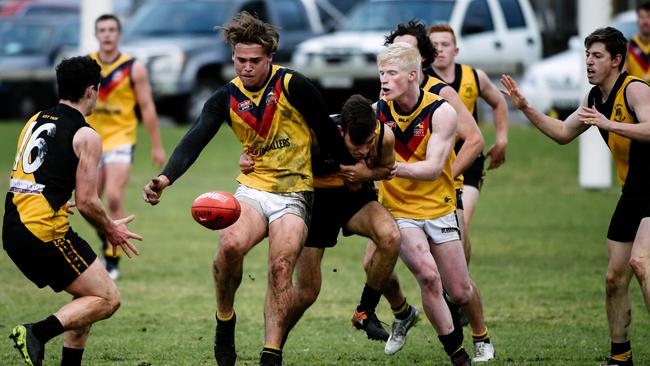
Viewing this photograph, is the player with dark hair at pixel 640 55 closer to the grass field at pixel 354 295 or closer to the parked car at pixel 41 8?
the grass field at pixel 354 295

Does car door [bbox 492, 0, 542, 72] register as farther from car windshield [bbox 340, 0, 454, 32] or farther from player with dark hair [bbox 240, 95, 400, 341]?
player with dark hair [bbox 240, 95, 400, 341]

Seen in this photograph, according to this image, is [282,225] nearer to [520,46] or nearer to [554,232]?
[554,232]

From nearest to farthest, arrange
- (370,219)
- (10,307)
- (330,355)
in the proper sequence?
(370,219) → (330,355) → (10,307)

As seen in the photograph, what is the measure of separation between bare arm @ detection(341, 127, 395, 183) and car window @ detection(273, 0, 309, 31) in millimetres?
16968

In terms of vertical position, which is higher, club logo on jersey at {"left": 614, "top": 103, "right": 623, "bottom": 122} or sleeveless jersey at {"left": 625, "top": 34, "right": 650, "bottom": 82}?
club logo on jersey at {"left": 614, "top": 103, "right": 623, "bottom": 122}

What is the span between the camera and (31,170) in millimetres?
7352

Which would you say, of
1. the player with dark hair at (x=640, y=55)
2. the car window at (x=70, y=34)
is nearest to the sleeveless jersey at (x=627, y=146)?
the player with dark hair at (x=640, y=55)

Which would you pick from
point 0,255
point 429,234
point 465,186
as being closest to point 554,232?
point 465,186

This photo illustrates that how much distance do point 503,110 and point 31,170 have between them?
4203mm

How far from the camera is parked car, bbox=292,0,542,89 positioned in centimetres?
2197

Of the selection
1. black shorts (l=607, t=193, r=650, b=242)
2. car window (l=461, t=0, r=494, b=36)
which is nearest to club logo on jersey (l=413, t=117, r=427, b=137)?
black shorts (l=607, t=193, r=650, b=242)

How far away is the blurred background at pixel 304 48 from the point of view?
72.0ft

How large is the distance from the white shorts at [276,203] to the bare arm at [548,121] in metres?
1.59

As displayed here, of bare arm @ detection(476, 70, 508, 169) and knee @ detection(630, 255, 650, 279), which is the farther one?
bare arm @ detection(476, 70, 508, 169)
